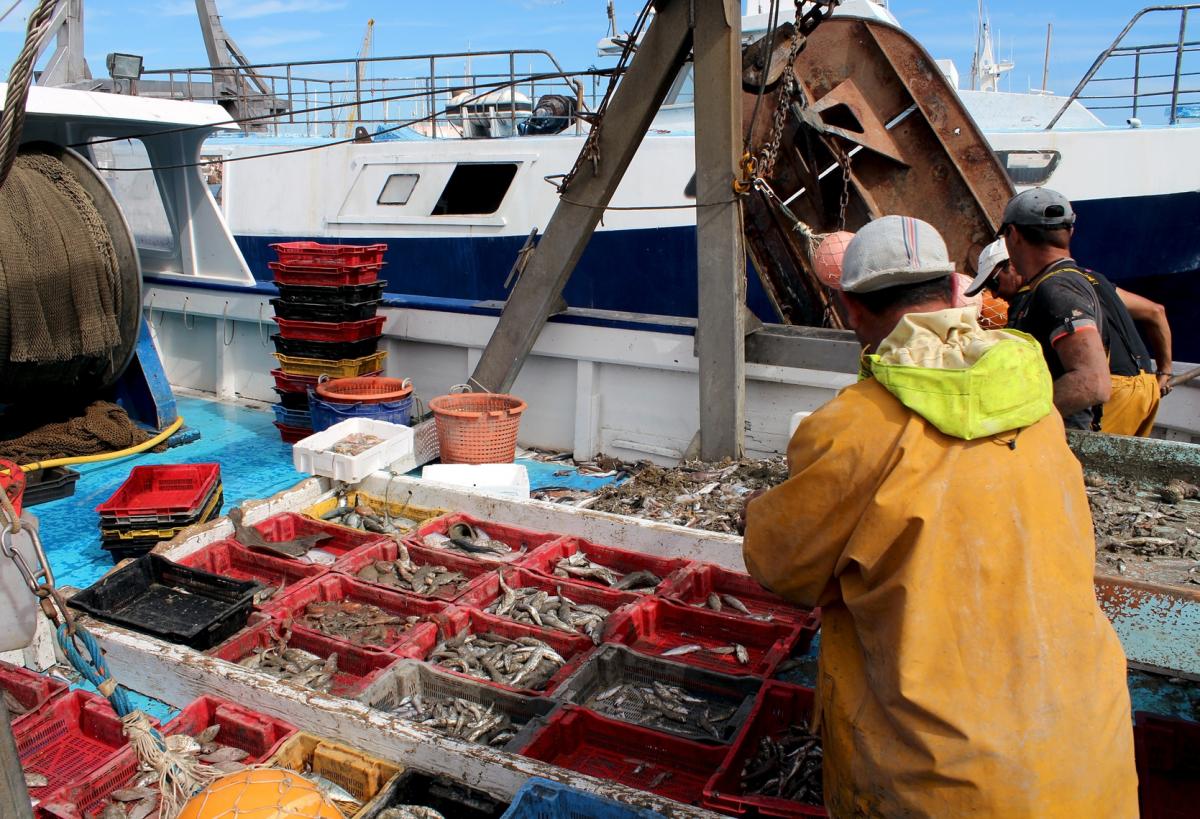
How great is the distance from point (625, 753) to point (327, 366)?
5256 mm

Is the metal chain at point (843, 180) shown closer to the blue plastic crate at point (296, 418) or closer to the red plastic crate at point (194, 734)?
the blue plastic crate at point (296, 418)

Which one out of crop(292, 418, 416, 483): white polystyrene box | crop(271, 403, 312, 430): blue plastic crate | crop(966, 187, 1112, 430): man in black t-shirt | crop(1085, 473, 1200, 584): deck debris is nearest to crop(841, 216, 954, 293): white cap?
crop(1085, 473, 1200, 584): deck debris

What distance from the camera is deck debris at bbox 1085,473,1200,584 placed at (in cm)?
324

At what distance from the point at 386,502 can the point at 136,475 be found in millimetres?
1651

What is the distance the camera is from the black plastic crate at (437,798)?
2.99 meters

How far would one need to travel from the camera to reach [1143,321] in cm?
498

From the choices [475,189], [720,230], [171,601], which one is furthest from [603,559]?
[475,189]

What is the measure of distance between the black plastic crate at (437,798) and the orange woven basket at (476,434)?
3635 mm

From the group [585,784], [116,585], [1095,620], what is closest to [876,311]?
[1095,620]

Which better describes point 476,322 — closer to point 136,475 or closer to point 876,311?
point 136,475

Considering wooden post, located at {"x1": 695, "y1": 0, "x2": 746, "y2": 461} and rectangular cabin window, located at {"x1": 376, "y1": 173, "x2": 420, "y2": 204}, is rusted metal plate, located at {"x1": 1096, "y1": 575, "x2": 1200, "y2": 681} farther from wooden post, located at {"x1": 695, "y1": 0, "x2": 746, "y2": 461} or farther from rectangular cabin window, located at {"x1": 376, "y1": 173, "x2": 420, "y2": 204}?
rectangular cabin window, located at {"x1": 376, "y1": 173, "x2": 420, "y2": 204}

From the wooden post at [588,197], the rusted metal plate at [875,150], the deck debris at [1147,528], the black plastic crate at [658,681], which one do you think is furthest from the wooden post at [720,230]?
the black plastic crate at [658,681]

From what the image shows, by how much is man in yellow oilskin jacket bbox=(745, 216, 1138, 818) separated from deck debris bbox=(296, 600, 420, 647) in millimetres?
2734

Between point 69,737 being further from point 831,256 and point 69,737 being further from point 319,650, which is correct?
point 831,256
